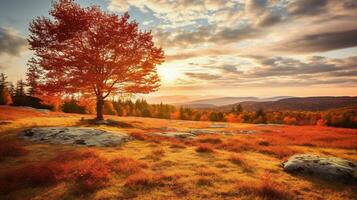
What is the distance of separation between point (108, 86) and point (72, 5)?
11122 millimetres

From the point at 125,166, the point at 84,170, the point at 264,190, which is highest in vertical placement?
the point at 84,170

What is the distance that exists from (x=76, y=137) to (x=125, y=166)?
969 centimetres

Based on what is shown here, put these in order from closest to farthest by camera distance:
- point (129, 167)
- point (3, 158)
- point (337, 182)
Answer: point (337, 182), point (129, 167), point (3, 158)

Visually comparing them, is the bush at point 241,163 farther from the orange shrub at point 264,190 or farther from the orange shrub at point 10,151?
the orange shrub at point 10,151

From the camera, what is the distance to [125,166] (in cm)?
1325

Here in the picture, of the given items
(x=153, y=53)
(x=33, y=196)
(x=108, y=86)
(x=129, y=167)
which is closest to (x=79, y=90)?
(x=108, y=86)

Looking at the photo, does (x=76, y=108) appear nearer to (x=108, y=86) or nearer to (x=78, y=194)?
(x=108, y=86)

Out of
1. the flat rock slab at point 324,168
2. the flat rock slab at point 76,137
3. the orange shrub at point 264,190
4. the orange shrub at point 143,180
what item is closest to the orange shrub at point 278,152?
the flat rock slab at point 324,168

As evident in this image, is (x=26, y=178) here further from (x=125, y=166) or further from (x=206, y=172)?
(x=206, y=172)

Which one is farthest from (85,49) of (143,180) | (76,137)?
(143,180)

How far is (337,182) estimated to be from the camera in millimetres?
12102

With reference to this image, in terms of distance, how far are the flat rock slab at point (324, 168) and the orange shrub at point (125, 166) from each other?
8137 millimetres

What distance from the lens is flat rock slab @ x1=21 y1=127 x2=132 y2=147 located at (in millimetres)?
20141

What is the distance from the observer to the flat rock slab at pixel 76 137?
20.1 metres
